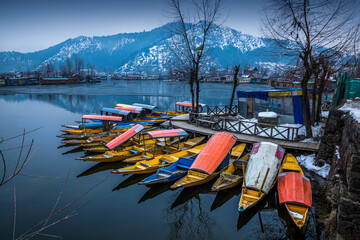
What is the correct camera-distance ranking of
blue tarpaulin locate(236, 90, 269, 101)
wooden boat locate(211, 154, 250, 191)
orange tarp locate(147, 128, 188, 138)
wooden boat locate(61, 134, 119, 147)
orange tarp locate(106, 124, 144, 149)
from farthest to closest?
blue tarpaulin locate(236, 90, 269, 101) → wooden boat locate(61, 134, 119, 147) → orange tarp locate(106, 124, 144, 149) → orange tarp locate(147, 128, 188, 138) → wooden boat locate(211, 154, 250, 191)

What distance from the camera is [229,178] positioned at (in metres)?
12.4

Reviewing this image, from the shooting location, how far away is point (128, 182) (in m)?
14.2

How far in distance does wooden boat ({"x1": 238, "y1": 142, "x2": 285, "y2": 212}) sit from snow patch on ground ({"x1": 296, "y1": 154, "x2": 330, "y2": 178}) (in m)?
2.68

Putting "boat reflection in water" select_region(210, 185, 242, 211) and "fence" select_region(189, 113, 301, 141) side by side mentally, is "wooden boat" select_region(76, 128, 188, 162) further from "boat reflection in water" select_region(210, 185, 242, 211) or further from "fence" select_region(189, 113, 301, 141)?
"boat reflection in water" select_region(210, 185, 242, 211)

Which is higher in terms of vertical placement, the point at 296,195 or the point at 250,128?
the point at 250,128

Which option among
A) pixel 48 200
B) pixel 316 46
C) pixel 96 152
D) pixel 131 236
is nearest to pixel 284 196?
pixel 131 236

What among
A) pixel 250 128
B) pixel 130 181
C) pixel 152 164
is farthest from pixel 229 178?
pixel 250 128

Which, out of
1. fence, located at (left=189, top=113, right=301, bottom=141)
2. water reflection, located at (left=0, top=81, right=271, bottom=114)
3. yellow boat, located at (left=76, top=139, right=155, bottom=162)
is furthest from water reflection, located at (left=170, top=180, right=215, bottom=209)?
water reflection, located at (left=0, top=81, right=271, bottom=114)

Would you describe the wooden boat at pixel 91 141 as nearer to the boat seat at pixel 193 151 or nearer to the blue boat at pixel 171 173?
the boat seat at pixel 193 151

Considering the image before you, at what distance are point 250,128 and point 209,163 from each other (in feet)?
27.3

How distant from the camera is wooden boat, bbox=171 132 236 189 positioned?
12.1m

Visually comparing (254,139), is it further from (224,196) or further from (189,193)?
(189,193)

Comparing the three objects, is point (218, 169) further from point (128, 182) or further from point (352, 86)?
point (352, 86)

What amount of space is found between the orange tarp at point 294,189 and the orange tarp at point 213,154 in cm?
327
